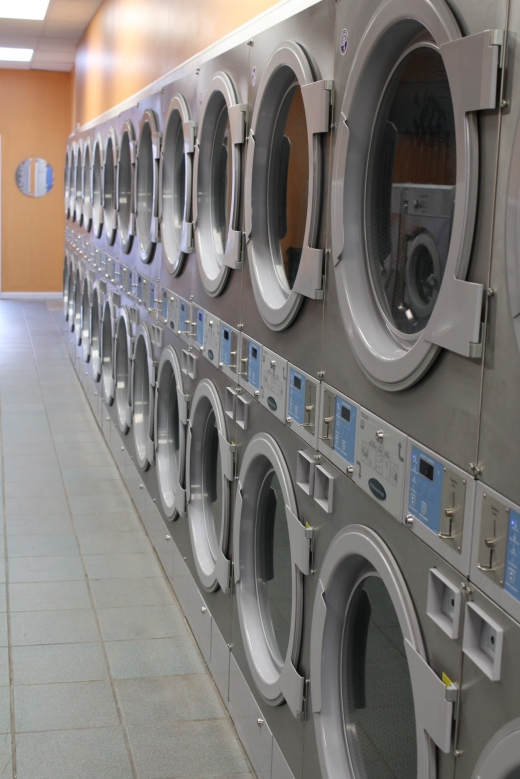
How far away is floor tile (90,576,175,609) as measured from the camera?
4.18 metres

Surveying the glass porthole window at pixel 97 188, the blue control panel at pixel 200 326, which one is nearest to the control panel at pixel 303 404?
the blue control panel at pixel 200 326

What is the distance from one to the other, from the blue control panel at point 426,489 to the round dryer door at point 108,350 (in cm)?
478

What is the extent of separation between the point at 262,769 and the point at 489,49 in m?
→ 2.28

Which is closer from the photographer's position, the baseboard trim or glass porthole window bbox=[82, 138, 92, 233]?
glass porthole window bbox=[82, 138, 92, 233]

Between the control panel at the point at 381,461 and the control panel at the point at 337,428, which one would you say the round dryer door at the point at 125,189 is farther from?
the control panel at the point at 381,461

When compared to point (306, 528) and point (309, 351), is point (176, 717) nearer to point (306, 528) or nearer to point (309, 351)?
point (306, 528)

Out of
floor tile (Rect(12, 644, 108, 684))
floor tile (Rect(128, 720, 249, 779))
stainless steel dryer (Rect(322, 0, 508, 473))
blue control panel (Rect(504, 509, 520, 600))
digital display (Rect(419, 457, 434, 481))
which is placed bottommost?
floor tile (Rect(128, 720, 249, 779))

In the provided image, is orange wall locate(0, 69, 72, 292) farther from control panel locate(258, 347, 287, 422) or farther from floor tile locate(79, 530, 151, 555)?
control panel locate(258, 347, 287, 422)

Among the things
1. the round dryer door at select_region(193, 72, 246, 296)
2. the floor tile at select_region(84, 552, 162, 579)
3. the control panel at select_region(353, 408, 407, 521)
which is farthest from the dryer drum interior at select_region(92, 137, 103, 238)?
the control panel at select_region(353, 408, 407, 521)

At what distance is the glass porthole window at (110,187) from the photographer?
6.09 metres

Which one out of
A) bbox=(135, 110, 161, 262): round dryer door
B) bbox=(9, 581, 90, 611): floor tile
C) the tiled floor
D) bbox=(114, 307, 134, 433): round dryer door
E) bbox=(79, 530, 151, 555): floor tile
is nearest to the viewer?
the tiled floor

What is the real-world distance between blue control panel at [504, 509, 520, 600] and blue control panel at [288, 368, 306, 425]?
105cm

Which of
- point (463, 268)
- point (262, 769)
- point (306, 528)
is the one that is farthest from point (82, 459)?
point (463, 268)

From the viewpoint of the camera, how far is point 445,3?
59.1 inches
